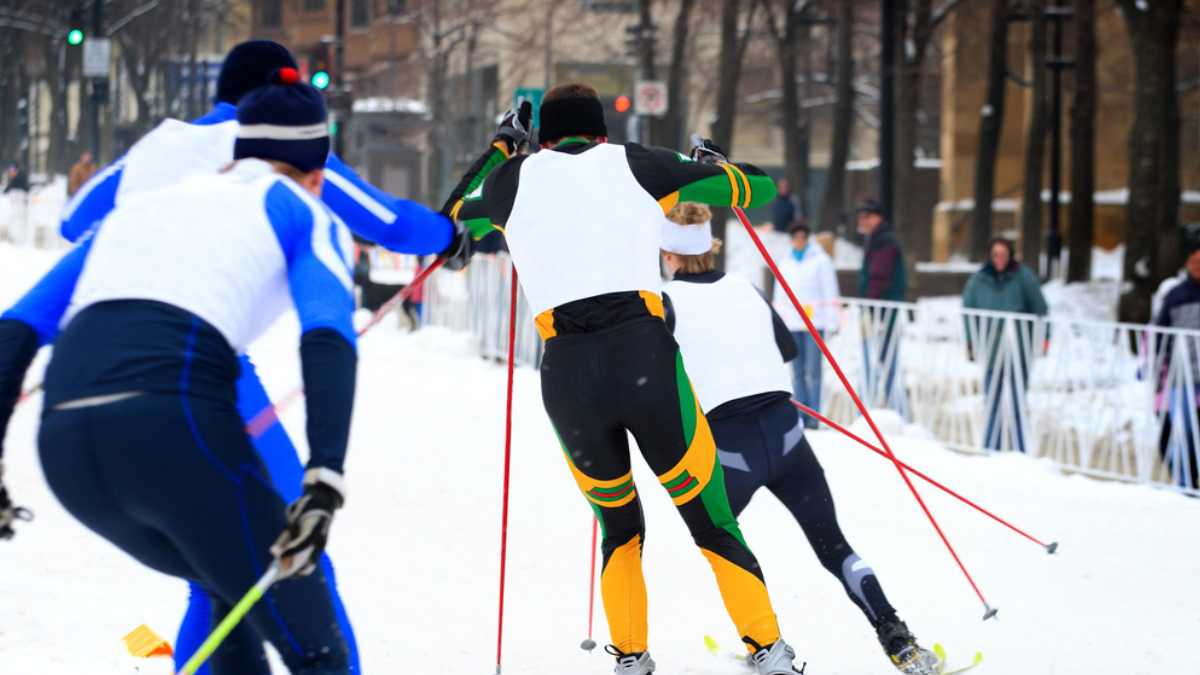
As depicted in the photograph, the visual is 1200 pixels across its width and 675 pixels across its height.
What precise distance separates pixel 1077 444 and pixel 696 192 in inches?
292

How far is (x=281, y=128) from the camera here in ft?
11.1

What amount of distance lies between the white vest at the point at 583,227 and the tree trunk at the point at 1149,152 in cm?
1590

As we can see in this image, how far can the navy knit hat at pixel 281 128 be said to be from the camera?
134 inches

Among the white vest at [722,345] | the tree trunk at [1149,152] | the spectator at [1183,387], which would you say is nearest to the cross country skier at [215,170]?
the white vest at [722,345]

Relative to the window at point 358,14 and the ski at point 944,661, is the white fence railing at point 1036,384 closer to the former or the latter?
the ski at point 944,661

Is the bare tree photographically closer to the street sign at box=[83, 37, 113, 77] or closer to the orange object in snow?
the street sign at box=[83, 37, 113, 77]

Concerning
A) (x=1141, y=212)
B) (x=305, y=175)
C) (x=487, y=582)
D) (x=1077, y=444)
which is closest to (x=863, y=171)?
(x=1141, y=212)

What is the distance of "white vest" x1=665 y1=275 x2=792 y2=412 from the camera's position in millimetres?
5555

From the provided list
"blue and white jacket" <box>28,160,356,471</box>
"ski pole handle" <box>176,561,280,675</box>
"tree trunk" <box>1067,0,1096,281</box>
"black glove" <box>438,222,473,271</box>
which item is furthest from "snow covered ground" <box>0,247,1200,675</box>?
"tree trunk" <box>1067,0,1096,281</box>

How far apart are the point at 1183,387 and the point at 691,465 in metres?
6.55

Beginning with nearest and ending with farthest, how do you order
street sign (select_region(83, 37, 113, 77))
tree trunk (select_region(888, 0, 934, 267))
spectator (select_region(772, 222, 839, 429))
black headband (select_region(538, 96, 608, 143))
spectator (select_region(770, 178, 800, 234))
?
black headband (select_region(538, 96, 608, 143)) < spectator (select_region(772, 222, 839, 429)) < tree trunk (select_region(888, 0, 934, 267)) < street sign (select_region(83, 37, 113, 77)) < spectator (select_region(770, 178, 800, 234))

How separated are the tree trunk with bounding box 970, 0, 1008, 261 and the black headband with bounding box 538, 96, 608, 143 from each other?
80.1ft

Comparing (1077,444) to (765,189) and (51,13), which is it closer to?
(765,189)

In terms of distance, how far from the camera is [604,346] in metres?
4.68
